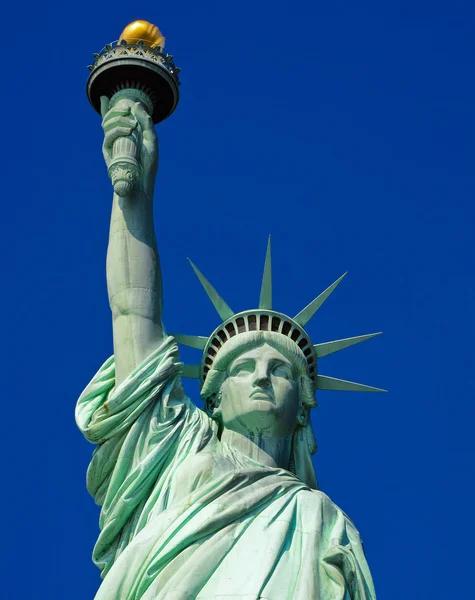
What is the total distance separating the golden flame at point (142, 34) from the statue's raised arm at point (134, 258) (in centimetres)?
106

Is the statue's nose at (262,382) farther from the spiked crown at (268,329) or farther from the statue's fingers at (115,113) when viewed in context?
the statue's fingers at (115,113)

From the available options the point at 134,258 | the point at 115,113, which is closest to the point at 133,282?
the point at 134,258

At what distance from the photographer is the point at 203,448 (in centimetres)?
1830

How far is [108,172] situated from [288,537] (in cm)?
479

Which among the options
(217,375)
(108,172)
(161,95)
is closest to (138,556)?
(217,375)

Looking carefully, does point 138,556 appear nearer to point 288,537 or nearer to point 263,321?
point 288,537

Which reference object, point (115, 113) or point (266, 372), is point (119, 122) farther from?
point (266, 372)

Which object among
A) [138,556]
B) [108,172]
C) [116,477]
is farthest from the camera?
[108,172]

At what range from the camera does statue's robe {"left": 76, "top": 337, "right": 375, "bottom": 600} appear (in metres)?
16.6

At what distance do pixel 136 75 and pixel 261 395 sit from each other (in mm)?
4202

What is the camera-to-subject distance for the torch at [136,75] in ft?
66.4

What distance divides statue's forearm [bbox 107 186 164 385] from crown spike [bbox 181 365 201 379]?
129cm

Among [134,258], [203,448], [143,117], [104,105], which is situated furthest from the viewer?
[104,105]

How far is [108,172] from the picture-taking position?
63.9ft
